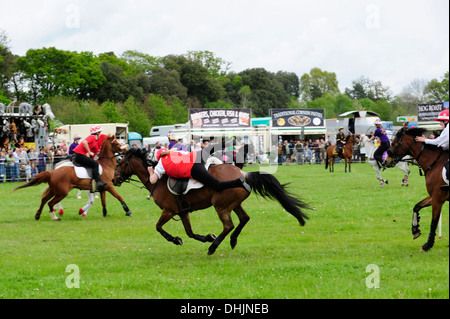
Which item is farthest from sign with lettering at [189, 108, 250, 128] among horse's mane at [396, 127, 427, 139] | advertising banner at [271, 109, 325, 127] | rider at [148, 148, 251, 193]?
rider at [148, 148, 251, 193]

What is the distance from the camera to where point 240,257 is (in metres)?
8.94

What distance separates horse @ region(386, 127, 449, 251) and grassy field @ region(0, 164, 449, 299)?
439mm

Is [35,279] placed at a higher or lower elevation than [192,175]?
lower

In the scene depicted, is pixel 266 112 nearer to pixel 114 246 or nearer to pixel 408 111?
pixel 408 111

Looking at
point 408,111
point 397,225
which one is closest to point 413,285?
point 397,225

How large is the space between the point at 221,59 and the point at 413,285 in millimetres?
66053

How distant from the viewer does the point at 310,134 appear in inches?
1916

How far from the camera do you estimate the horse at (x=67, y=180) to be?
1451 centimetres

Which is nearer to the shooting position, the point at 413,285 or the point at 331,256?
the point at 413,285

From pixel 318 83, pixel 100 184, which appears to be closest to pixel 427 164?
pixel 100 184

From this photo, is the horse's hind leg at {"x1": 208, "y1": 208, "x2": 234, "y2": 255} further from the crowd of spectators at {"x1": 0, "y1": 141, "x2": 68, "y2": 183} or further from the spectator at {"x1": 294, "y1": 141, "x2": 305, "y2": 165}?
the spectator at {"x1": 294, "y1": 141, "x2": 305, "y2": 165}

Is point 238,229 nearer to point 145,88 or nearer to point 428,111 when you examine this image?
point 428,111

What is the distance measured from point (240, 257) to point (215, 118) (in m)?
36.9

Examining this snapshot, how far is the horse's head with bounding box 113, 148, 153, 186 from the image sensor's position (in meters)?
11.1
